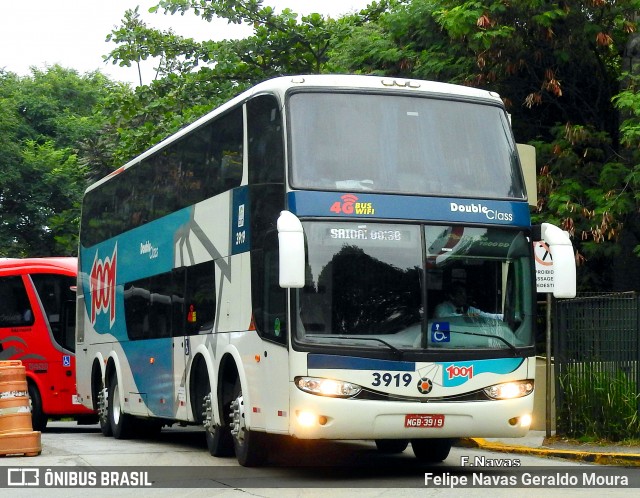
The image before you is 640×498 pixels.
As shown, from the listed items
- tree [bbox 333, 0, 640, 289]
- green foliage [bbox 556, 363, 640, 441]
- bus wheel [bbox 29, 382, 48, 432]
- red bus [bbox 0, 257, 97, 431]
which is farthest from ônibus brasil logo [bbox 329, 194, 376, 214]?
bus wheel [bbox 29, 382, 48, 432]

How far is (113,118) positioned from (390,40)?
9.80 meters

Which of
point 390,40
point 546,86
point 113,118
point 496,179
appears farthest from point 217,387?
point 113,118

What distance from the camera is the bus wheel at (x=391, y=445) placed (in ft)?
53.2

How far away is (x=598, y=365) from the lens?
53.3 feet

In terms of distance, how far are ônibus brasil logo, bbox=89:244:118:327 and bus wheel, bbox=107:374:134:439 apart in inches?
43.6

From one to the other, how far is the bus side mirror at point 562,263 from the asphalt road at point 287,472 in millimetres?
1963

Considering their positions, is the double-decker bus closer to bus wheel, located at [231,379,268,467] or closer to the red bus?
bus wheel, located at [231,379,268,467]

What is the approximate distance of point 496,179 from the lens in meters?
13.3

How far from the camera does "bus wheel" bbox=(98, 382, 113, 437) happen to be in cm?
2136

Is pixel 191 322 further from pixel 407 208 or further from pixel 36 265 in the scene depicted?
pixel 36 265

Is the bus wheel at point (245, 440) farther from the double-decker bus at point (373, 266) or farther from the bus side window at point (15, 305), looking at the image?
the bus side window at point (15, 305)

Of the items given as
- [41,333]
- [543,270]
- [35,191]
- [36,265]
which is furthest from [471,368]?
[35,191]

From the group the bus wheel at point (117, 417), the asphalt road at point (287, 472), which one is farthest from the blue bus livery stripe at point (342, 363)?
the bus wheel at point (117, 417)
